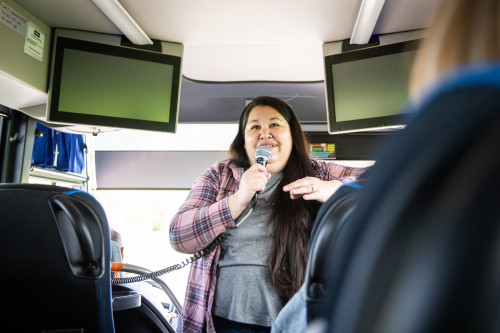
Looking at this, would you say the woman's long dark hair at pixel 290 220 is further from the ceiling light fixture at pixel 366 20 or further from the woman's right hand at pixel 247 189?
the ceiling light fixture at pixel 366 20

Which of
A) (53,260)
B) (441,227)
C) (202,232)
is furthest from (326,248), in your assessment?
(202,232)

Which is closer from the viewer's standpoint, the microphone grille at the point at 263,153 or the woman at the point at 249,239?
the woman at the point at 249,239

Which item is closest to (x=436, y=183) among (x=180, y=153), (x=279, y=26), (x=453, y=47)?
(x=453, y=47)

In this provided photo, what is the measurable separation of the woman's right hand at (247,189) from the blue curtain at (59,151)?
96.1 inches

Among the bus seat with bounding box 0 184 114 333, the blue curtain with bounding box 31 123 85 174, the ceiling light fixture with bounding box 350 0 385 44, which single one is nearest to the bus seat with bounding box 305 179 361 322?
the bus seat with bounding box 0 184 114 333

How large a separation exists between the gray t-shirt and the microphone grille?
27cm

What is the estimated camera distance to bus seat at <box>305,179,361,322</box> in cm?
49

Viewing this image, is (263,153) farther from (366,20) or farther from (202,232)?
(366,20)

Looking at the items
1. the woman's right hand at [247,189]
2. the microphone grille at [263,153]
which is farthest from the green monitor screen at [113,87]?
the woman's right hand at [247,189]

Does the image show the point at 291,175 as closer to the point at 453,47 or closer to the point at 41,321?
the point at 41,321

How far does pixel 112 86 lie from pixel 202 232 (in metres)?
1.38

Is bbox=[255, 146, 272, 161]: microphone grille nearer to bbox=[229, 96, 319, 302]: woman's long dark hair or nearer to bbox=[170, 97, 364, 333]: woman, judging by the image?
bbox=[170, 97, 364, 333]: woman

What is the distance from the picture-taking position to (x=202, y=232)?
174 centimetres

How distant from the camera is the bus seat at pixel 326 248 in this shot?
1.61 feet
